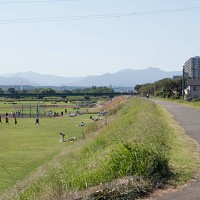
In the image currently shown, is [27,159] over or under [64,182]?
under

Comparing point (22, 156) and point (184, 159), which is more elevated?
point (184, 159)

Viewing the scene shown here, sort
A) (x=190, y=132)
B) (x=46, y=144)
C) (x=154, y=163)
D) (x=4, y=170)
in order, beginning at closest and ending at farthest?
1. (x=154, y=163)
2. (x=190, y=132)
3. (x=4, y=170)
4. (x=46, y=144)

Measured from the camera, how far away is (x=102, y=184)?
6168 mm

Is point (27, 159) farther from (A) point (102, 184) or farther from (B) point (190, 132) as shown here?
(A) point (102, 184)

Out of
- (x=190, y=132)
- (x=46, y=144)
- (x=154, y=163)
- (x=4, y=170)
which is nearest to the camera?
(x=154, y=163)

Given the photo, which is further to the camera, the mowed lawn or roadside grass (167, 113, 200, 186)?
the mowed lawn

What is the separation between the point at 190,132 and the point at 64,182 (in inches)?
338

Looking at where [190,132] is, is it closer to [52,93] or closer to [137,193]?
[137,193]

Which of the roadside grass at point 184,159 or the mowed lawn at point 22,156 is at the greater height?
Result: the roadside grass at point 184,159

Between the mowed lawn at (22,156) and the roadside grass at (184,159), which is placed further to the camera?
the mowed lawn at (22,156)

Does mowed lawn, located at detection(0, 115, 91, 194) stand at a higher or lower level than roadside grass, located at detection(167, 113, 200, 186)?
lower

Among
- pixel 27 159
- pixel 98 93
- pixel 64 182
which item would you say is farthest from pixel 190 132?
pixel 98 93

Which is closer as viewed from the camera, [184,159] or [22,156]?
[184,159]

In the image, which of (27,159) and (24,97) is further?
(24,97)
